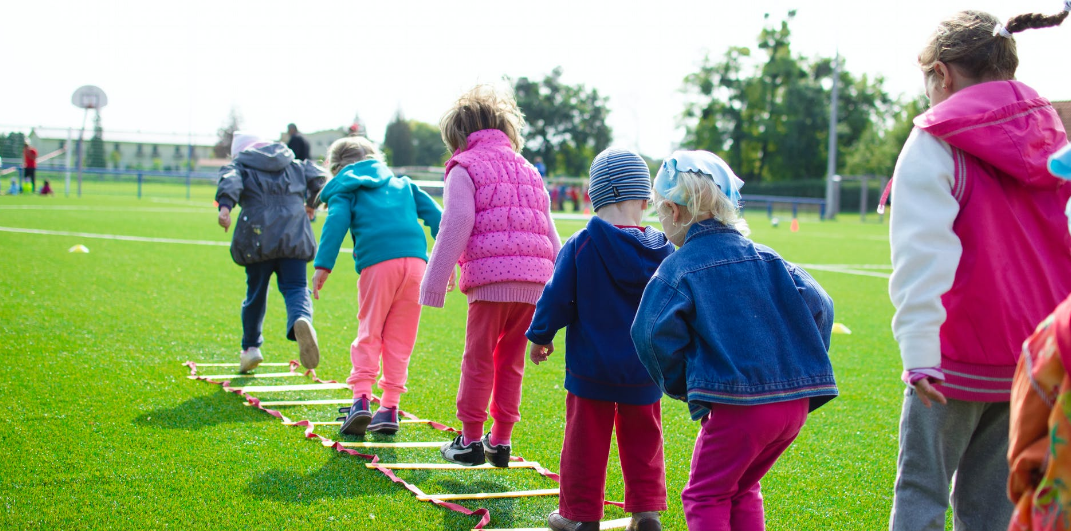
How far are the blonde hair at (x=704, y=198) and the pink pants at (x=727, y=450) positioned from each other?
59 cm

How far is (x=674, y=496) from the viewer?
12.2ft

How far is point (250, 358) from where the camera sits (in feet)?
18.7

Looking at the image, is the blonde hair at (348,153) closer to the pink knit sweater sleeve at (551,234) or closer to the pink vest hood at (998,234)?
the pink knit sweater sleeve at (551,234)

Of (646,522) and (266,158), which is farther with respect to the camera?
(266,158)

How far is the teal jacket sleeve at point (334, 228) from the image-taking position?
4.67m

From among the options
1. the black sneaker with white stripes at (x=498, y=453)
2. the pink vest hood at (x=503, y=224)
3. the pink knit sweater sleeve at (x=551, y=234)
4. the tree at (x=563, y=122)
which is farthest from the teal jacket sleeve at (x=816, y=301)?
the tree at (x=563, y=122)

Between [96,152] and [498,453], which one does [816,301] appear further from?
[96,152]

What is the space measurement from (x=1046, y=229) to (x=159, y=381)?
484cm

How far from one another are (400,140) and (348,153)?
89.7 metres

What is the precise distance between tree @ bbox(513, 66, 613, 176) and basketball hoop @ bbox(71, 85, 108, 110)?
1853 inches

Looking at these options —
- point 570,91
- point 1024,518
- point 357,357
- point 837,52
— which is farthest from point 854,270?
point 570,91

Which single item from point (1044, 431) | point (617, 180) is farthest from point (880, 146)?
point (1044, 431)

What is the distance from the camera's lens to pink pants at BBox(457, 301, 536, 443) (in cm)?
397

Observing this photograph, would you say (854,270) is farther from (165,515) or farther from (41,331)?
(165,515)
